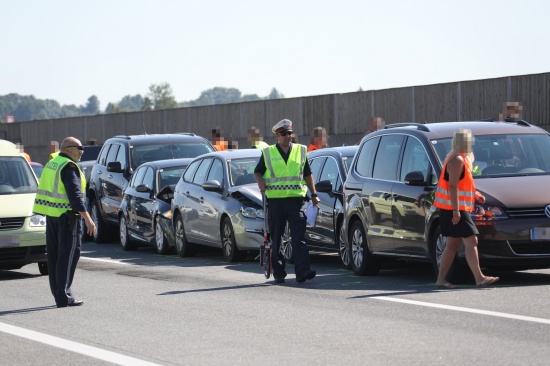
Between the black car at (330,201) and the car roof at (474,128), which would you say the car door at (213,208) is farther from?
the car roof at (474,128)

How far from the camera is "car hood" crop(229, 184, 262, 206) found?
2006 centimetres

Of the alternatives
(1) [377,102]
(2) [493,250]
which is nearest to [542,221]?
(2) [493,250]

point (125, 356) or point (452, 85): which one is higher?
point (452, 85)

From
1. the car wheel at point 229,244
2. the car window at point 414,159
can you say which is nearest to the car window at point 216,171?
the car wheel at point 229,244

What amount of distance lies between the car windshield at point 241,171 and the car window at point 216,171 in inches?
7.9

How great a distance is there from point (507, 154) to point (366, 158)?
88.5 inches

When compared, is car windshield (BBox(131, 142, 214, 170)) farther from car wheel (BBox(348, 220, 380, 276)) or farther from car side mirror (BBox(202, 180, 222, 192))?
car wheel (BBox(348, 220, 380, 276))

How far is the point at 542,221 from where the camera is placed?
1442cm

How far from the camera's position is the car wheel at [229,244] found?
797 inches

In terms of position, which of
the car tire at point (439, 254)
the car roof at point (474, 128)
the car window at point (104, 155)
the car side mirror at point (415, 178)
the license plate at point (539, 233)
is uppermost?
the car roof at point (474, 128)

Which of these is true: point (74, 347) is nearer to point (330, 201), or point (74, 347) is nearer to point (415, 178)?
point (415, 178)

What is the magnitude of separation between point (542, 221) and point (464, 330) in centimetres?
372

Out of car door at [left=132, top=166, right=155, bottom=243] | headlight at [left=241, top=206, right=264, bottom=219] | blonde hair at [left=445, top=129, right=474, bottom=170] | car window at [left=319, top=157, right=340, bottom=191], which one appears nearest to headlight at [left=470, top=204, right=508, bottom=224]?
blonde hair at [left=445, top=129, right=474, bottom=170]

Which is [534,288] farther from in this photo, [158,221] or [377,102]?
[377,102]
